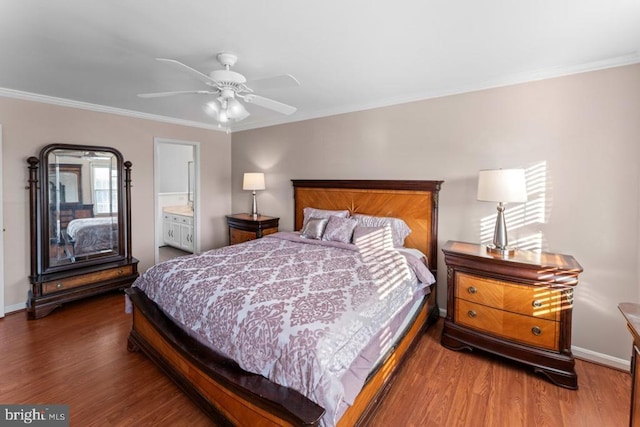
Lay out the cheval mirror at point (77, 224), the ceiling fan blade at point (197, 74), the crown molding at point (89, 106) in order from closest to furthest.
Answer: the ceiling fan blade at point (197, 74), the crown molding at point (89, 106), the cheval mirror at point (77, 224)

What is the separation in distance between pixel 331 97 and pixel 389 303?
245 centimetres

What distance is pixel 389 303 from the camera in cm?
202

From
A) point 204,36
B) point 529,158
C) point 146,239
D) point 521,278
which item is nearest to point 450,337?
point 521,278

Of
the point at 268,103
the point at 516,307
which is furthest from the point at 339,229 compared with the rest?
the point at 516,307

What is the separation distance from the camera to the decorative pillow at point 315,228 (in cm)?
344

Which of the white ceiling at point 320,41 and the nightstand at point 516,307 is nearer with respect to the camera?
the white ceiling at point 320,41

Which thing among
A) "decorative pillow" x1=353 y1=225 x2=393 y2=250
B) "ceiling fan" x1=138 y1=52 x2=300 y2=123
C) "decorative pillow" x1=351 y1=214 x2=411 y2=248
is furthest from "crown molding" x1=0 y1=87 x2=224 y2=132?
"decorative pillow" x1=353 y1=225 x2=393 y2=250

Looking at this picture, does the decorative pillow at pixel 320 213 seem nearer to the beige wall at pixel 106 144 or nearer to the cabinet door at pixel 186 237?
the beige wall at pixel 106 144

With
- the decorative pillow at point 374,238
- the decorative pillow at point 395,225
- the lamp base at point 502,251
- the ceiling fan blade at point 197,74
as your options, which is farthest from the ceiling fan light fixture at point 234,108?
the lamp base at point 502,251

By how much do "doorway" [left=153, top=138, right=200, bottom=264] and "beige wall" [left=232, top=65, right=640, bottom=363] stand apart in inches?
131

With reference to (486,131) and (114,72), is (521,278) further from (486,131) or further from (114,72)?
(114,72)

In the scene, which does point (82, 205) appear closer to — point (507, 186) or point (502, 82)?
point (507, 186)

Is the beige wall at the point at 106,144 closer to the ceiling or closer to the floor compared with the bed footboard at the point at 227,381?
closer to the ceiling

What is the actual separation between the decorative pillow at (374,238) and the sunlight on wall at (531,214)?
1119mm
